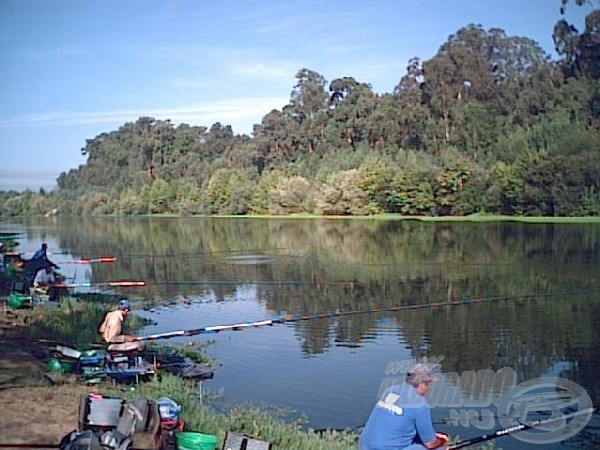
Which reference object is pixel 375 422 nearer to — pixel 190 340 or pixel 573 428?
pixel 573 428

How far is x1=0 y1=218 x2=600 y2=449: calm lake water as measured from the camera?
7352mm

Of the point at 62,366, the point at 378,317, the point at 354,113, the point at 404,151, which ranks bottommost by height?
the point at 378,317

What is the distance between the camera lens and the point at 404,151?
47.6 meters

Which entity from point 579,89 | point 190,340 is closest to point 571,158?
point 579,89

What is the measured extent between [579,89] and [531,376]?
125ft

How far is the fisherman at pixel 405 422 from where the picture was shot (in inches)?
153

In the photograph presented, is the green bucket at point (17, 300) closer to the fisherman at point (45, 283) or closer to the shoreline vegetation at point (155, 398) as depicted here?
the fisherman at point (45, 283)

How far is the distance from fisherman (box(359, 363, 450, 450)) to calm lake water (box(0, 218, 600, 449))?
7.53ft

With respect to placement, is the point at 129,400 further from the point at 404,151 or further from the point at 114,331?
the point at 404,151

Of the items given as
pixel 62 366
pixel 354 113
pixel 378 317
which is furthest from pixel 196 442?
pixel 354 113

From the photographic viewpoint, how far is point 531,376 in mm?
8133

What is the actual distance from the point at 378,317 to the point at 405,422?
24.9 feet

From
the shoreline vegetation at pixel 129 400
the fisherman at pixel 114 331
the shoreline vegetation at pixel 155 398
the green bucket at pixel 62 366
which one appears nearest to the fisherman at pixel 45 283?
the shoreline vegetation at pixel 155 398

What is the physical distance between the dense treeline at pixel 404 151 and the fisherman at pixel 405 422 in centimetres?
3272
